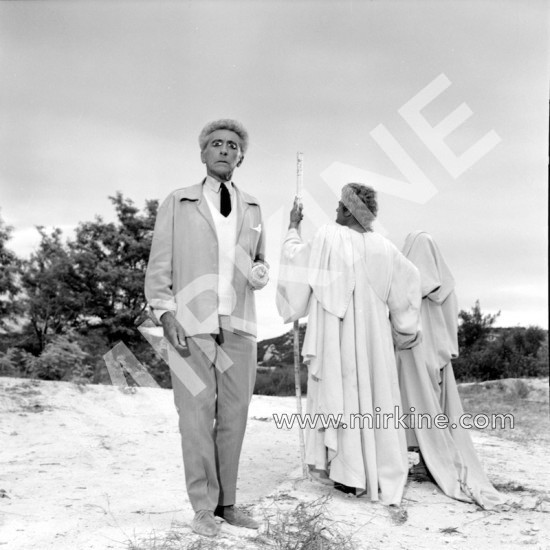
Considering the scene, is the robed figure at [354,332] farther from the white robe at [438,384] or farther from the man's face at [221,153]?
the man's face at [221,153]

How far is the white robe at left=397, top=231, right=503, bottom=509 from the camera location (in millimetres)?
4648

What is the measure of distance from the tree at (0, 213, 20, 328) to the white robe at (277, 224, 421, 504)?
1140 centimetres

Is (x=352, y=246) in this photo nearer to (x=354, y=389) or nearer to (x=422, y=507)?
(x=354, y=389)

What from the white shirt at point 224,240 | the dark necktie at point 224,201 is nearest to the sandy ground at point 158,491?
the white shirt at point 224,240

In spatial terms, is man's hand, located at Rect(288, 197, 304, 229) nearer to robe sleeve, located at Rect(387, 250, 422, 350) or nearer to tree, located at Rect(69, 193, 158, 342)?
robe sleeve, located at Rect(387, 250, 422, 350)

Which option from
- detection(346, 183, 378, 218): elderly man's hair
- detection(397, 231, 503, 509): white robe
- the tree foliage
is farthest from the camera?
the tree foliage

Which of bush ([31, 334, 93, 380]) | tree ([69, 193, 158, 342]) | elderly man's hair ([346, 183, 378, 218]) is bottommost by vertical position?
bush ([31, 334, 93, 380])

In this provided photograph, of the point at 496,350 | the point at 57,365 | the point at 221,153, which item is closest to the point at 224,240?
the point at 221,153

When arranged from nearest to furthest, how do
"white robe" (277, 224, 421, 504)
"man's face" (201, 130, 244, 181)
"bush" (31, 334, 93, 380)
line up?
"man's face" (201, 130, 244, 181), "white robe" (277, 224, 421, 504), "bush" (31, 334, 93, 380)

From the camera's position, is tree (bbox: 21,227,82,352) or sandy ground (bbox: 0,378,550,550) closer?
sandy ground (bbox: 0,378,550,550)

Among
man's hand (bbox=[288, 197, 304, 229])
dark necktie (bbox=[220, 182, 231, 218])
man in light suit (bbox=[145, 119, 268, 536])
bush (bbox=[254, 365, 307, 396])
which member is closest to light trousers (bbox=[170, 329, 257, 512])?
man in light suit (bbox=[145, 119, 268, 536])

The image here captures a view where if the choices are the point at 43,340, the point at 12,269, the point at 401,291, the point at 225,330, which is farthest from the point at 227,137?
the point at 43,340

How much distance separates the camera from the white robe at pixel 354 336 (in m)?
4.39

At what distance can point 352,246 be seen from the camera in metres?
4.70
